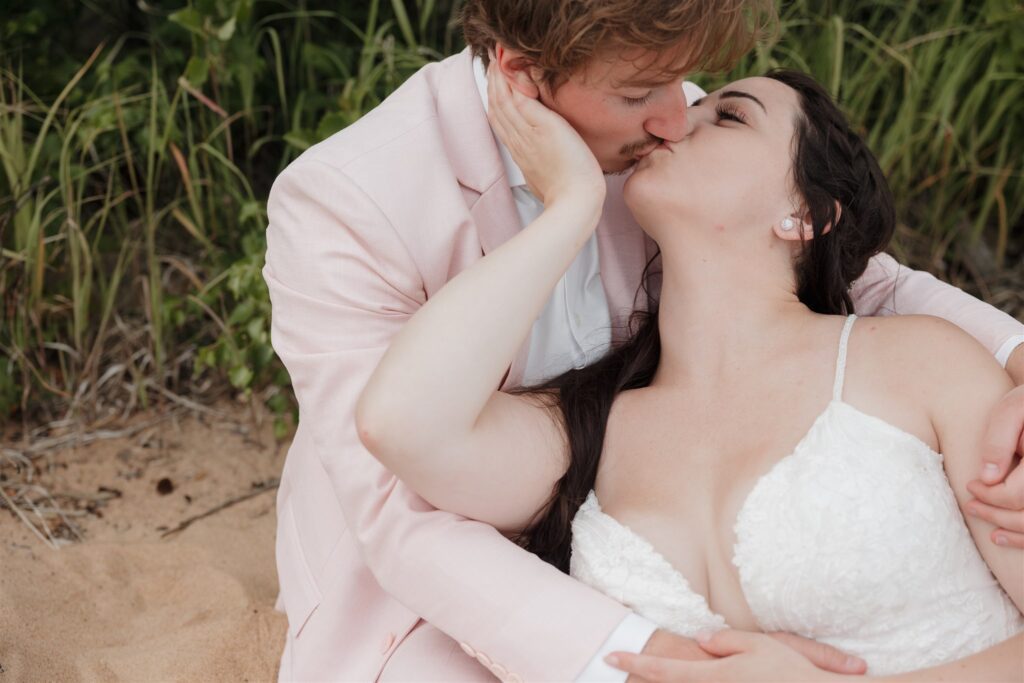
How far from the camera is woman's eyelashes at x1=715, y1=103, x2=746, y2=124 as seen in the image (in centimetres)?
252

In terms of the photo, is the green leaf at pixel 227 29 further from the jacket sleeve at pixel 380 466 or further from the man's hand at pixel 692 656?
the man's hand at pixel 692 656

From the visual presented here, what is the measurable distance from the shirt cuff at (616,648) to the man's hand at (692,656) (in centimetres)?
1

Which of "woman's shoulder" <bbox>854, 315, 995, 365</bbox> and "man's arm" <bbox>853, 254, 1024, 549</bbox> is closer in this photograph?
"man's arm" <bbox>853, 254, 1024, 549</bbox>

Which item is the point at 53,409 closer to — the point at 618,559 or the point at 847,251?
the point at 618,559

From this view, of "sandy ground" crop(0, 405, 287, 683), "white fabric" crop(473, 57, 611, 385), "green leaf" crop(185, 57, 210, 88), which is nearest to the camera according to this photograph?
"white fabric" crop(473, 57, 611, 385)

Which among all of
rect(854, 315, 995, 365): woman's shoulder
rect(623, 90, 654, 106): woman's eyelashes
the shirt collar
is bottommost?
rect(854, 315, 995, 365): woman's shoulder

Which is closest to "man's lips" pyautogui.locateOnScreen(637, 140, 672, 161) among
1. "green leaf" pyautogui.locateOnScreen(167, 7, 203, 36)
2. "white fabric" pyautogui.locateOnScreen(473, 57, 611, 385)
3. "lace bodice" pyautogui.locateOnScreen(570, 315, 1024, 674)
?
"white fabric" pyautogui.locateOnScreen(473, 57, 611, 385)

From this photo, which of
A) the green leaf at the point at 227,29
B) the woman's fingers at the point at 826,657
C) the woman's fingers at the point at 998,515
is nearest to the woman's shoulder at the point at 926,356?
the woman's fingers at the point at 998,515

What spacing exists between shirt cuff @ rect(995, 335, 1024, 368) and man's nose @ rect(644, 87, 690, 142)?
85cm

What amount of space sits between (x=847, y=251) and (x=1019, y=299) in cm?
234

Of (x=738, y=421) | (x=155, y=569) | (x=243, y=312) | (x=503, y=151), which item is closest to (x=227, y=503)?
(x=155, y=569)

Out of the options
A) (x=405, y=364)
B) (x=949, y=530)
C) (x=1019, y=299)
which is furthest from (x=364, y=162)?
(x=1019, y=299)

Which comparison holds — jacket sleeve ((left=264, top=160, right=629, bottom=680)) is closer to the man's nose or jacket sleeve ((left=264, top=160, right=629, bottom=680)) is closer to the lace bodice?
the lace bodice

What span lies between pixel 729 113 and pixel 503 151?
1.68 ft
